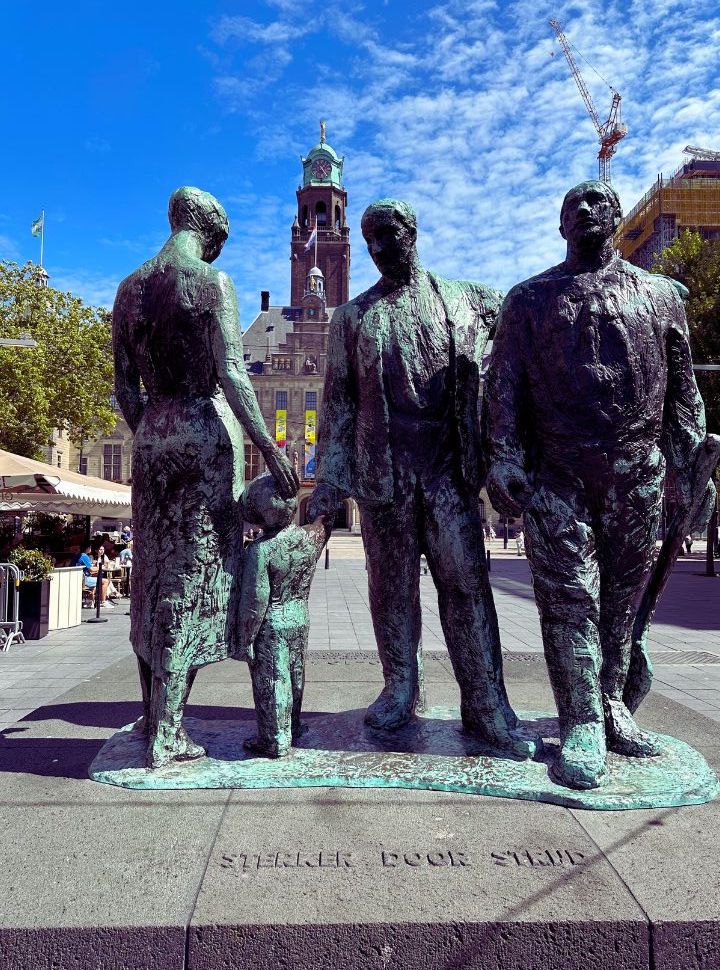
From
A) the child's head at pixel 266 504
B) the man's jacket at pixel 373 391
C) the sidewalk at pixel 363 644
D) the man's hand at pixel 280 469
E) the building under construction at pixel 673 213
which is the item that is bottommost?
the sidewalk at pixel 363 644

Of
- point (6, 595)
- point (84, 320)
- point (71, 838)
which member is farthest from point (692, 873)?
point (84, 320)

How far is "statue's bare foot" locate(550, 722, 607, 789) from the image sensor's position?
2.42 metres

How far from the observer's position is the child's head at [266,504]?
277 centimetres

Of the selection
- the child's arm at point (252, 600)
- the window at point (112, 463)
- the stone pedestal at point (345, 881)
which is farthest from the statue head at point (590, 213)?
the window at point (112, 463)

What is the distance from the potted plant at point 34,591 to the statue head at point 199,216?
20.9 feet

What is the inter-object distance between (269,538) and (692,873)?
1.78 m

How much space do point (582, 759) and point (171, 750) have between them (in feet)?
4.93

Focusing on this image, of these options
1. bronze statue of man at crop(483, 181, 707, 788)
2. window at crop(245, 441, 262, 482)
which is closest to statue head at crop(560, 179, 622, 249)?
bronze statue of man at crop(483, 181, 707, 788)

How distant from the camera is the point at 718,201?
133ft

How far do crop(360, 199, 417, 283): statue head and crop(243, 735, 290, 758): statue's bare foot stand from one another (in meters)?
1.94

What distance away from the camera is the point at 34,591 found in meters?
8.27

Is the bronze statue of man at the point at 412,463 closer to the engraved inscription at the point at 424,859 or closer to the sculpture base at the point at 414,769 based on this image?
the sculpture base at the point at 414,769

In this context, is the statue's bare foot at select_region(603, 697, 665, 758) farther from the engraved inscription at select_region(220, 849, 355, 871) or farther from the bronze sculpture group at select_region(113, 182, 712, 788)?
the engraved inscription at select_region(220, 849, 355, 871)

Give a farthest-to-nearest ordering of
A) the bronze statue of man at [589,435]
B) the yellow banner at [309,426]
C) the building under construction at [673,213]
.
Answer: the yellow banner at [309,426], the building under construction at [673,213], the bronze statue of man at [589,435]
